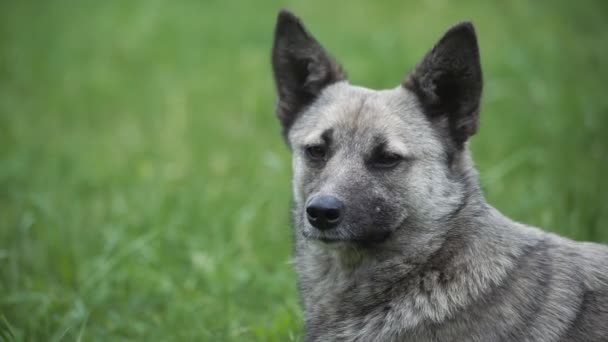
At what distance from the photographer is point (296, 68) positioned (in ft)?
13.3

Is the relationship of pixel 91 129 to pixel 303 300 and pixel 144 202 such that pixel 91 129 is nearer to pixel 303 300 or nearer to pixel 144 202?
pixel 144 202

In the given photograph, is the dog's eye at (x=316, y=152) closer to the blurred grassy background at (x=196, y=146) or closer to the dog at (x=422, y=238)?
the dog at (x=422, y=238)

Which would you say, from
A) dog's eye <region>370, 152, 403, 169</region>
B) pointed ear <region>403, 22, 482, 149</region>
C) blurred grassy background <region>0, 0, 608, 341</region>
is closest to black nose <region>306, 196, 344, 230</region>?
dog's eye <region>370, 152, 403, 169</region>

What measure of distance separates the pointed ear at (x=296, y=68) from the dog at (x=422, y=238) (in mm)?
33

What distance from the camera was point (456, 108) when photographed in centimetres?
359

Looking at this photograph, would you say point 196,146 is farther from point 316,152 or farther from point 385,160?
point 385,160

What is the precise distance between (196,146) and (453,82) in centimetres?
407

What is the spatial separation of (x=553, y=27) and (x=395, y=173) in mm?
6275

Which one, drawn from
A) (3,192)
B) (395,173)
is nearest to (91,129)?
(3,192)

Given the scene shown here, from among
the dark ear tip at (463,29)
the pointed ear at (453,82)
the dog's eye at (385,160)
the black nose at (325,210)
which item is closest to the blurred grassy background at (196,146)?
the black nose at (325,210)

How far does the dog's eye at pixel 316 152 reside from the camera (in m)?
3.68

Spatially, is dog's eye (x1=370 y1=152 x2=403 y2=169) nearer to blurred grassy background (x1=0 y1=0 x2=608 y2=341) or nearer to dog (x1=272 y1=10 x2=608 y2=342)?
dog (x1=272 y1=10 x2=608 y2=342)

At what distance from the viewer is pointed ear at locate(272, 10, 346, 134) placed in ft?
12.8

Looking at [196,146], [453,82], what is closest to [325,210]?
[453,82]
